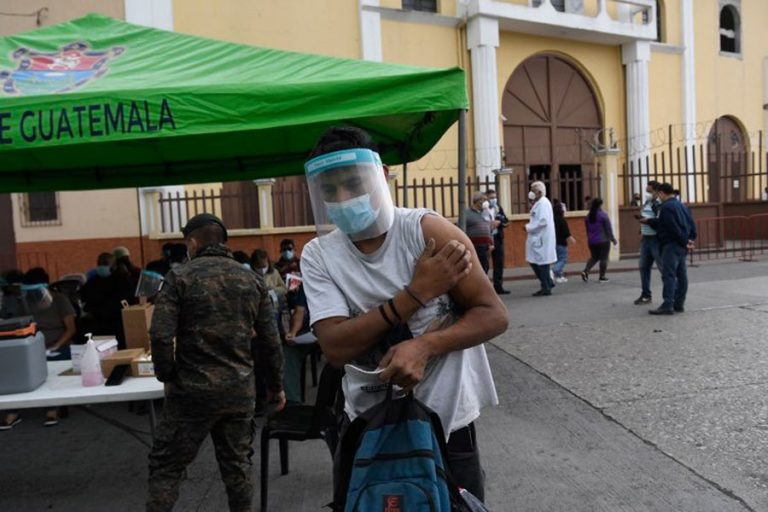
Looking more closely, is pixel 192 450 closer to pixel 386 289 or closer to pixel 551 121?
pixel 386 289

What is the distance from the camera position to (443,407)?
1.83m

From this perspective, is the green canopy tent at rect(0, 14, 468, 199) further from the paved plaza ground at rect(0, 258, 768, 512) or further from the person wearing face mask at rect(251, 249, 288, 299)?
the paved plaza ground at rect(0, 258, 768, 512)

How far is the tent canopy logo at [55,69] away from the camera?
387 centimetres

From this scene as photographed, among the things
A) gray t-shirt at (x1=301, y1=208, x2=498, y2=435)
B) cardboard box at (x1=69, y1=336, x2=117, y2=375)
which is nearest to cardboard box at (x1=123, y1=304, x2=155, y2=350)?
cardboard box at (x1=69, y1=336, x2=117, y2=375)

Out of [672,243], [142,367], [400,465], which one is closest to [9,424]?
[142,367]

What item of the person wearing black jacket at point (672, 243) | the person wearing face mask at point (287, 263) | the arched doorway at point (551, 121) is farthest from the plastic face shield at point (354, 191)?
the arched doorway at point (551, 121)

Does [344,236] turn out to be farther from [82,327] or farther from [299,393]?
[82,327]

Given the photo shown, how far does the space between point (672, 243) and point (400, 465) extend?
7028 millimetres

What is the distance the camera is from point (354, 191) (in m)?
1.77

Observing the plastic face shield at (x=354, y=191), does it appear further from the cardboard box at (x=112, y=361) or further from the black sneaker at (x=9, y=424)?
the black sneaker at (x=9, y=424)

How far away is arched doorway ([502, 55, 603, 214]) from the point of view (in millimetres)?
18344

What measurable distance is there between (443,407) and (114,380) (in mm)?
2457

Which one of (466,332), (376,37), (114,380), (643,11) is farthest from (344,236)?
(643,11)

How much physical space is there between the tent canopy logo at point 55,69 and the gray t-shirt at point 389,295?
9.48 ft
